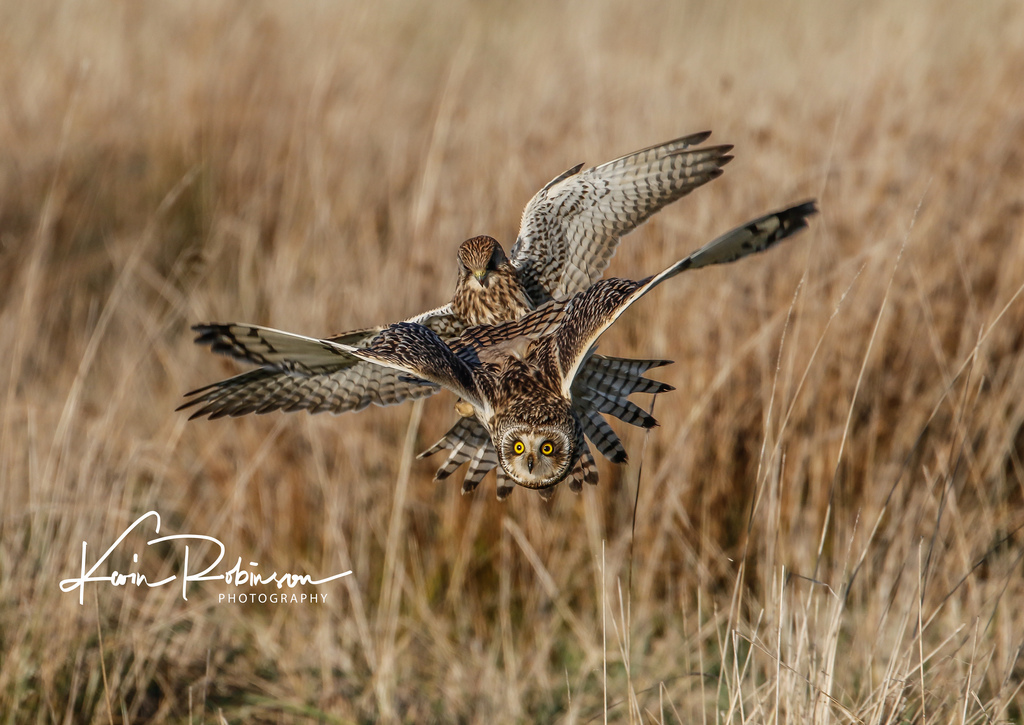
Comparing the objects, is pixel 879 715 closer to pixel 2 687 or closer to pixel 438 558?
pixel 438 558

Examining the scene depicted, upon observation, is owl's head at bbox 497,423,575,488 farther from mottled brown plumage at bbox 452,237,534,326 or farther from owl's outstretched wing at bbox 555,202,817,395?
mottled brown plumage at bbox 452,237,534,326

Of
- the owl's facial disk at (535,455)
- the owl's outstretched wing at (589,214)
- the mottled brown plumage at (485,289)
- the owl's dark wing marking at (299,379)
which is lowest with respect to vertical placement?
the owl's facial disk at (535,455)

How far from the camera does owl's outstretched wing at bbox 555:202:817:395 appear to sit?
139cm

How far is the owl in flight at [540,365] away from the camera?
1389 millimetres

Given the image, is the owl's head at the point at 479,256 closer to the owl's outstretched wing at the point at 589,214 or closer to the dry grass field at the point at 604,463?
the owl's outstretched wing at the point at 589,214

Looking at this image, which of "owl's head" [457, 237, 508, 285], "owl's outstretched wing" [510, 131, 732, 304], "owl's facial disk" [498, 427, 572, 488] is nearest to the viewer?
"owl's facial disk" [498, 427, 572, 488]

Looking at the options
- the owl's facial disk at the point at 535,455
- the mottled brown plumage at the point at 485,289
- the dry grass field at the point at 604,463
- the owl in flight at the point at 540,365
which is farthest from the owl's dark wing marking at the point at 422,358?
the dry grass field at the point at 604,463

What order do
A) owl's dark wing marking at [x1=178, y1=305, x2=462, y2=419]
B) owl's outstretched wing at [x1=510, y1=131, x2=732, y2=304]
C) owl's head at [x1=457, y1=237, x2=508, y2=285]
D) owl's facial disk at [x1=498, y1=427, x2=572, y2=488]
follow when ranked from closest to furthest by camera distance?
1. owl's facial disk at [x1=498, y1=427, x2=572, y2=488]
2. owl's dark wing marking at [x1=178, y1=305, x2=462, y2=419]
3. owl's head at [x1=457, y1=237, x2=508, y2=285]
4. owl's outstretched wing at [x1=510, y1=131, x2=732, y2=304]

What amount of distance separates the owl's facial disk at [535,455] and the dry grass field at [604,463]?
0.93 m
